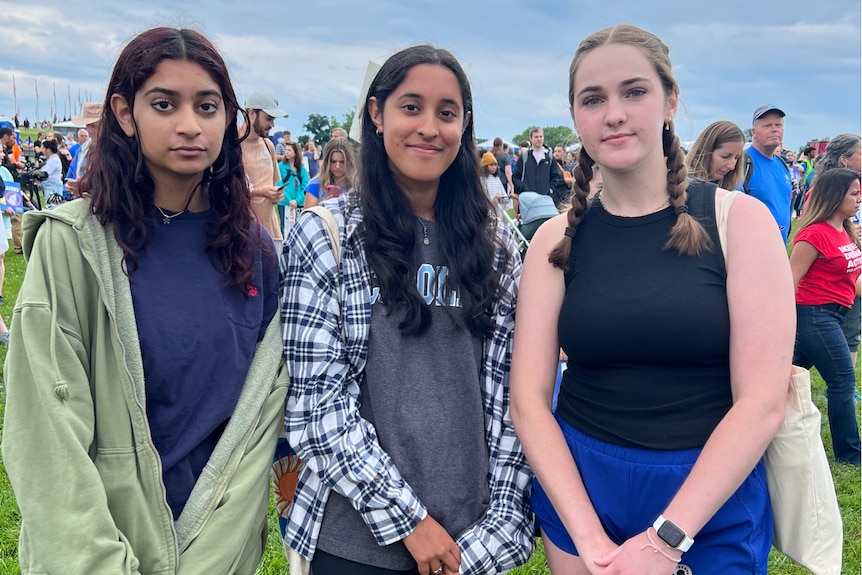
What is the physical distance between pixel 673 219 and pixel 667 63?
46cm

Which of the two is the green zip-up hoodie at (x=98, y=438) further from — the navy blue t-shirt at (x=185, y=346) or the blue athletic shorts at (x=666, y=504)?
the blue athletic shorts at (x=666, y=504)

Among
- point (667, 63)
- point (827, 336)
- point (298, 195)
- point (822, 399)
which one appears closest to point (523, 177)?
point (298, 195)

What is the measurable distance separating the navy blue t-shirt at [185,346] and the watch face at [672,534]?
46.6 inches

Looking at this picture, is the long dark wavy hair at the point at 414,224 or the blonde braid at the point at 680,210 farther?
the long dark wavy hair at the point at 414,224

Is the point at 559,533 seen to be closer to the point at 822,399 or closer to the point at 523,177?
the point at 822,399

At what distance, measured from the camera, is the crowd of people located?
5.18 ft

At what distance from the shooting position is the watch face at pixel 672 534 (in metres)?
1.57

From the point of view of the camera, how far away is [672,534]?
158 centimetres

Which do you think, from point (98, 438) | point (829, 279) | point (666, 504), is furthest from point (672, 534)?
point (829, 279)

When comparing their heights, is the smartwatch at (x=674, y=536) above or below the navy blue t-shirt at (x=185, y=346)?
below

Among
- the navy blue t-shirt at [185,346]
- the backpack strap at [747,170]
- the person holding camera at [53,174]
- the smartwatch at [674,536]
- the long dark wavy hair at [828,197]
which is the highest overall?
the backpack strap at [747,170]

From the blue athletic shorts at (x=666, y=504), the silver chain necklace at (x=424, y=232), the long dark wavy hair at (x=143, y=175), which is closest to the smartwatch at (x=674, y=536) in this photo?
the blue athletic shorts at (x=666, y=504)

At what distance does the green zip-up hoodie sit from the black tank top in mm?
896

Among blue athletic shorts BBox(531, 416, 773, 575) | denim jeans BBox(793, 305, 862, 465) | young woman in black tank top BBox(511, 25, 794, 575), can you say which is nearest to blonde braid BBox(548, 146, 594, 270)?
young woman in black tank top BBox(511, 25, 794, 575)
